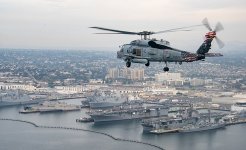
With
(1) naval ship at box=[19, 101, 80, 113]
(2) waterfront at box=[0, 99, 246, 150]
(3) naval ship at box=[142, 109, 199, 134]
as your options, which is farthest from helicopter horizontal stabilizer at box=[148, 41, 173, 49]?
(1) naval ship at box=[19, 101, 80, 113]

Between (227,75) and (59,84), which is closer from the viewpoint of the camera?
(59,84)

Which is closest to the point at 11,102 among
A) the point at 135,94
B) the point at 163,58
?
the point at 135,94

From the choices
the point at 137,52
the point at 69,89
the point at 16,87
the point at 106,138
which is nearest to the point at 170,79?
the point at 69,89

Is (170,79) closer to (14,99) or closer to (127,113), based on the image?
(14,99)

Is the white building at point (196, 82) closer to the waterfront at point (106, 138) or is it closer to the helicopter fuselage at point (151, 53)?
the waterfront at point (106, 138)

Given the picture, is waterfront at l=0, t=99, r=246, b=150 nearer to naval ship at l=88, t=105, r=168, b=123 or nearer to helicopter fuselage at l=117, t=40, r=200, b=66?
naval ship at l=88, t=105, r=168, b=123

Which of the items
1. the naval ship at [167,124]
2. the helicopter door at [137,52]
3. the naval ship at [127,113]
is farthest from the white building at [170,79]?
the helicopter door at [137,52]

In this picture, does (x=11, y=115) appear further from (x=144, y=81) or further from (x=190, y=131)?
(x=144, y=81)
